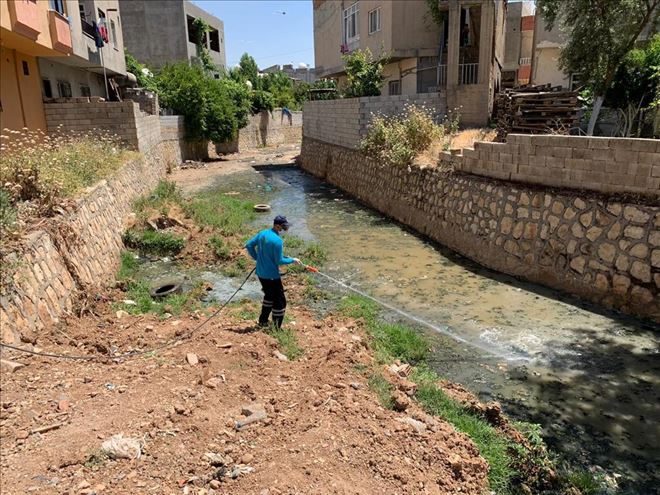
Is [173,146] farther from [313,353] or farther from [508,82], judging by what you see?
[313,353]

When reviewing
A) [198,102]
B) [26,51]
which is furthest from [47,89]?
[198,102]

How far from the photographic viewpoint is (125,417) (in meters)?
4.23

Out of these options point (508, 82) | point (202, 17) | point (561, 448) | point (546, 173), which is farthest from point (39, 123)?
point (202, 17)

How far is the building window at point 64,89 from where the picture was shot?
17953mm

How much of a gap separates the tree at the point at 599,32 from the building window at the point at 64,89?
16761 mm

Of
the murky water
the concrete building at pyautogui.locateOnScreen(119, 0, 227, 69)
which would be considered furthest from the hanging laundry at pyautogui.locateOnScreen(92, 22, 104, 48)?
the concrete building at pyautogui.locateOnScreen(119, 0, 227, 69)

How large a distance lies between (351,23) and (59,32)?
55.7ft

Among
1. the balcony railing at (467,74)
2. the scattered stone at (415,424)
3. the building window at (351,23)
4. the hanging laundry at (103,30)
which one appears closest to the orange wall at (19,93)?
the hanging laundry at (103,30)

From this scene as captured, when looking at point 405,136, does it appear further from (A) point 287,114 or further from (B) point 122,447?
(A) point 287,114

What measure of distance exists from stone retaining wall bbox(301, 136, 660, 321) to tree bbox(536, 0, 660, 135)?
494cm

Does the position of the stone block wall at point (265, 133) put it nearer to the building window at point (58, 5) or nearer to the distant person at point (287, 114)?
the distant person at point (287, 114)

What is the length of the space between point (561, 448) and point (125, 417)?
419 centimetres

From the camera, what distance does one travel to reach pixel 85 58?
685 inches

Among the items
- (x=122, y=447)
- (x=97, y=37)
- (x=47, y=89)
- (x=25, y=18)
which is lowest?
(x=122, y=447)
